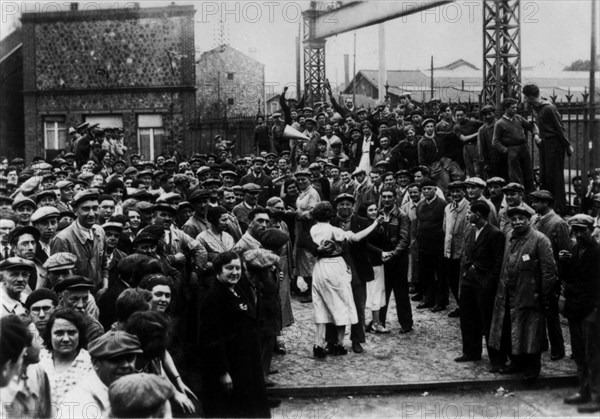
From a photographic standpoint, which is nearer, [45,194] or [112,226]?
[112,226]

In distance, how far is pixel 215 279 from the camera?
21.6 ft

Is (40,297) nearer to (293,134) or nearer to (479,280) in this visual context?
(479,280)

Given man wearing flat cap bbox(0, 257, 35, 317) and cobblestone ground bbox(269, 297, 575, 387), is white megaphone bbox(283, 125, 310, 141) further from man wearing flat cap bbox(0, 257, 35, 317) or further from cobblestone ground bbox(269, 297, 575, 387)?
man wearing flat cap bbox(0, 257, 35, 317)

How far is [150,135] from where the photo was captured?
91.2 ft

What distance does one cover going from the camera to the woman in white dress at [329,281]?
30.0 ft

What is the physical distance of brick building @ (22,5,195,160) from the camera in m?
27.5

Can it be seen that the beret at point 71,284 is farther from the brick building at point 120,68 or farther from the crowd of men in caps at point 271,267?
the brick building at point 120,68

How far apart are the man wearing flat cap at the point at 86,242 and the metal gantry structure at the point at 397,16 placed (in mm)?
11482

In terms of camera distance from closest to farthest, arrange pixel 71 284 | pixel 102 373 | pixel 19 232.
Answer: pixel 102 373
pixel 71 284
pixel 19 232

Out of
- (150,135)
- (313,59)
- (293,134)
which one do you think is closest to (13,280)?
(293,134)

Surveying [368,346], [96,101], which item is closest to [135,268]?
[368,346]

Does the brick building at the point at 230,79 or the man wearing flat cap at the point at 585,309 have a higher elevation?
the brick building at the point at 230,79

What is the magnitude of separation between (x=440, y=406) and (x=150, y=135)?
71.6 ft

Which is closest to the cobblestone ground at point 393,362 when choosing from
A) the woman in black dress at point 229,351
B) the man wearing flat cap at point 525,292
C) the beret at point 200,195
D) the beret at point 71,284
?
the man wearing flat cap at point 525,292
